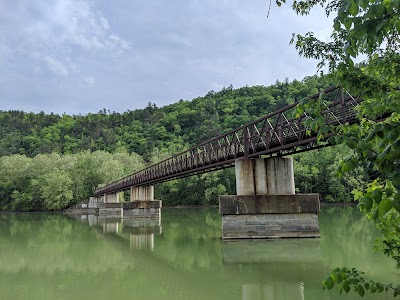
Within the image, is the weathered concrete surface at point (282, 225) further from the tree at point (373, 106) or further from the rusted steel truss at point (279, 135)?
the tree at point (373, 106)

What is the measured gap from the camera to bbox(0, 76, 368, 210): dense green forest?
76688 mm

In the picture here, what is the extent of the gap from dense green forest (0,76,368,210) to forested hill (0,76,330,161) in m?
0.35

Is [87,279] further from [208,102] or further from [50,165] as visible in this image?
[208,102]

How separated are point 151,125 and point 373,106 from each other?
467 feet

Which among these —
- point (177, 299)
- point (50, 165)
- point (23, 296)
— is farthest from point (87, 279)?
point (50, 165)

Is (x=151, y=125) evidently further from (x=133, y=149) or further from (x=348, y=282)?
(x=348, y=282)

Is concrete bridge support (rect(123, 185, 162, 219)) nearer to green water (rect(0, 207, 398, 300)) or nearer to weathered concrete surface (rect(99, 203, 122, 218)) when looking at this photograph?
weathered concrete surface (rect(99, 203, 122, 218))

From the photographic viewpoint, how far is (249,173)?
67.5ft

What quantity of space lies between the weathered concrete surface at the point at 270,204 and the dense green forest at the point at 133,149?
11.9 feet

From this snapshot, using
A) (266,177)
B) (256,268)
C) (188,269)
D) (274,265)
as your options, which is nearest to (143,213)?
(266,177)

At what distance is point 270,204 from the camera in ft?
64.7

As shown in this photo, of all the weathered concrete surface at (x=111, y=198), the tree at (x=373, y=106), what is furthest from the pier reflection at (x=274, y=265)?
the weathered concrete surface at (x=111, y=198)

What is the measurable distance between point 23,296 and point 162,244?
12443 millimetres

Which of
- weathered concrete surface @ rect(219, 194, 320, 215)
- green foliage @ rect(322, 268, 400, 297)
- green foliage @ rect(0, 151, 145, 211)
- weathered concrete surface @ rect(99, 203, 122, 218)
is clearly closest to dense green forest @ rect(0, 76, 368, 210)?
green foliage @ rect(0, 151, 145, 211)
